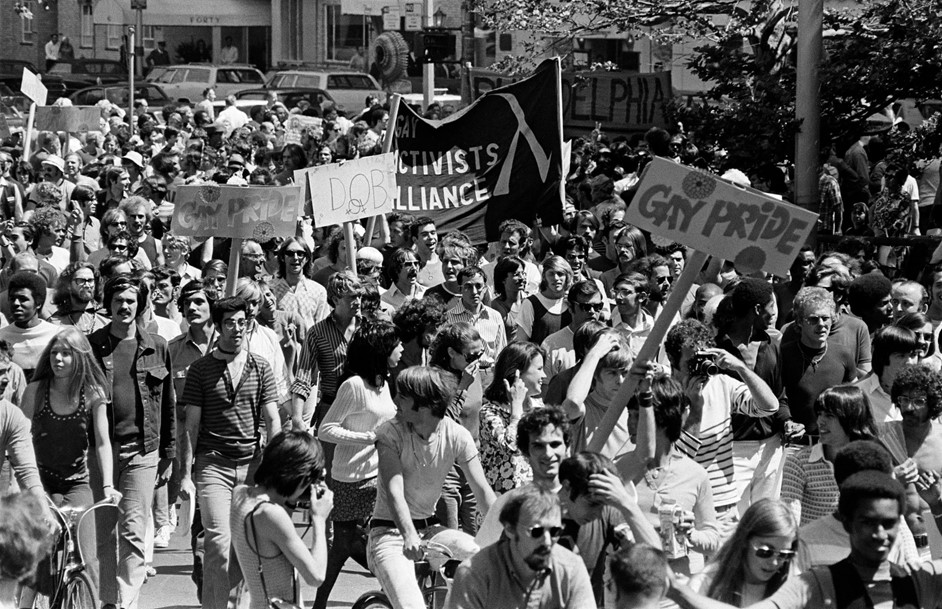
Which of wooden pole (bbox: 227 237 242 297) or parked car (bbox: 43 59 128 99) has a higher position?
parked car (bbox: 43 59 128 99)

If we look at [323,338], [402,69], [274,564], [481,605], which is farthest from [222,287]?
[402,69]

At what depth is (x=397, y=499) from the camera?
6.19m

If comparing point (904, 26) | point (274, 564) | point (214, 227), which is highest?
point (904, 26)

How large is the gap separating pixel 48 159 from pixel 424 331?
30.6ft

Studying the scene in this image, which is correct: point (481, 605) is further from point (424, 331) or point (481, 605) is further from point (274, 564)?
point (424, 331)

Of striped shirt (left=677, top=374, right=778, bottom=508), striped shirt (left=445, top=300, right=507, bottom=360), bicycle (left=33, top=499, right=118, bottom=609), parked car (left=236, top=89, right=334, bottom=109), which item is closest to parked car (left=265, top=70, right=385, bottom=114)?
parked car (left=236, top=89, right=334, bottom=109)

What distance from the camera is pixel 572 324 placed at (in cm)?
891

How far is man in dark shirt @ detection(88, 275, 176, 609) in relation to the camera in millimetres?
7410

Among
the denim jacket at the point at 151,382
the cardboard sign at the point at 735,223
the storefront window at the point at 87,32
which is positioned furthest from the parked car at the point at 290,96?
the cardboard sign at the point at 735,223

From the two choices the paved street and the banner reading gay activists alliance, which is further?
the banner reading gay activists alliance

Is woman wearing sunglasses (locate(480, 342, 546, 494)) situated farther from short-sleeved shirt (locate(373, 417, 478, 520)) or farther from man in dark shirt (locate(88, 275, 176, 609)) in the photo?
man in dark shirt (locate(88, 275, 176, 609))

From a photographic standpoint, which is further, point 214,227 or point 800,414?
point 214,227

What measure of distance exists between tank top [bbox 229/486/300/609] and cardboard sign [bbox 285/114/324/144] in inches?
663

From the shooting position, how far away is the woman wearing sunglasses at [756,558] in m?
4.73
